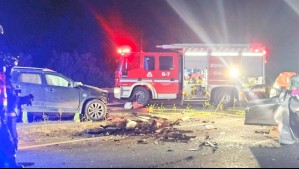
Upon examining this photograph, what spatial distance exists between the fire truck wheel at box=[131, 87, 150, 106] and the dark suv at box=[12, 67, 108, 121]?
5.47 metres

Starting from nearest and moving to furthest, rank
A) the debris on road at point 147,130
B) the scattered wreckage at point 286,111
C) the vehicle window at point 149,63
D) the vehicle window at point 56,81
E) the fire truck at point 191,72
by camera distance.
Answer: the scattered wreckage at point 286,111, the debris on road at point 147,130, the vehicle window at point 56,81, the fire truck at point 191,72, the vehicle window at point 149,63

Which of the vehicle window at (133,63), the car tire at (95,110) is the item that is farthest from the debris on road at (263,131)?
the vehicle window at (133,63)

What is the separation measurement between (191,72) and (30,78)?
26.3ft

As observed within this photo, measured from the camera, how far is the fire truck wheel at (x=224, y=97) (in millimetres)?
18703

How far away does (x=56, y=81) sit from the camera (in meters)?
13.2

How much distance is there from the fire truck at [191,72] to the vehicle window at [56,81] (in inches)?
225

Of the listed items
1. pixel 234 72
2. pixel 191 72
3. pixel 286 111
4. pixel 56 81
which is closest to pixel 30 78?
pixel 56 81

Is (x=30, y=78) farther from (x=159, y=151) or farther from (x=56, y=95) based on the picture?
(x=159, y=151)

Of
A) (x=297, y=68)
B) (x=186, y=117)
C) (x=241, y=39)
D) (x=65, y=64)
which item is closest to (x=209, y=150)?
(x=186, y=117)

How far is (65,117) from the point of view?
13914 mm

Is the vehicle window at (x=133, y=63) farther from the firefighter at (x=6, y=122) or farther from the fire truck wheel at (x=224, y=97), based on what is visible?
the firefighter at (x=6, y=122)

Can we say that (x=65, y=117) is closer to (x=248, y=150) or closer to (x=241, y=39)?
(x=248, y=150)

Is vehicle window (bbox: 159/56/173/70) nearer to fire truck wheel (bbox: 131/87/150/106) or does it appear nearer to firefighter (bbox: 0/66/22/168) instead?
fire truck wheel (bbox: 131/87/150/106)

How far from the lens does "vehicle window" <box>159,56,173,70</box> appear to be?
1911cm
